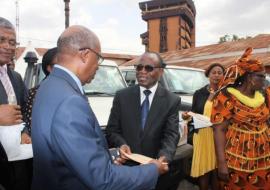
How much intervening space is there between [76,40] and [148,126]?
1.75 meters

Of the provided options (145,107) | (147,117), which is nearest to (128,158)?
(147,117)

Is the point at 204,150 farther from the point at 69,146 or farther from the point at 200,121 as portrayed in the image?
the point at 69,146

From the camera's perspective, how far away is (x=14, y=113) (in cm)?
257

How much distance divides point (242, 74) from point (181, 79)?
309cm

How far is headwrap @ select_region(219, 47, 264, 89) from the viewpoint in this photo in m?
3.74

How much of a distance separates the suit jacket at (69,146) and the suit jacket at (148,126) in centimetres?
157

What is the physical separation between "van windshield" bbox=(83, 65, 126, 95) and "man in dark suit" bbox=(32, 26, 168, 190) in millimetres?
3225

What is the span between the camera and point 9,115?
254 centimetres

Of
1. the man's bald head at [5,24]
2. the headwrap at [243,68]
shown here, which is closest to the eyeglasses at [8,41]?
the man's bald head at [5,24]

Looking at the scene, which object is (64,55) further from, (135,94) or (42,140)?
(135,94)

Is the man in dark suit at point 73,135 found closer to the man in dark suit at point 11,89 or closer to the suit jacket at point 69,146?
the suit jacket at point 69,146

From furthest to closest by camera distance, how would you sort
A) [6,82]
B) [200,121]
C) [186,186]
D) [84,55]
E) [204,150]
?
[186,186], [204,150], [200,121], [6,82], [84,55]

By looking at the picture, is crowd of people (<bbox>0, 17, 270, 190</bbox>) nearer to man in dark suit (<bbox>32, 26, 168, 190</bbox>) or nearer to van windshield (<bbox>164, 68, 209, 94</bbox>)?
man in dark suit (<bbox>32, 26, 168, 190</bbox>)

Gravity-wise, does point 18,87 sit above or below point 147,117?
above
